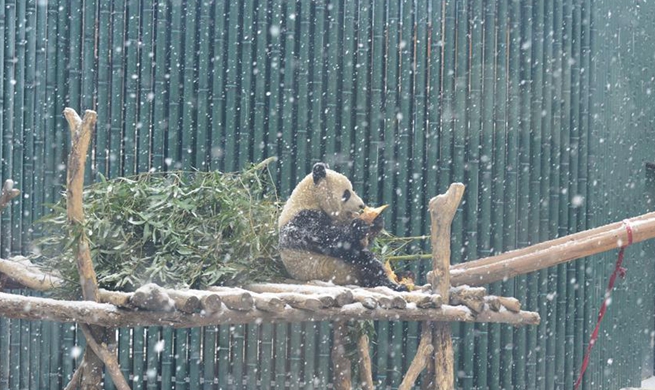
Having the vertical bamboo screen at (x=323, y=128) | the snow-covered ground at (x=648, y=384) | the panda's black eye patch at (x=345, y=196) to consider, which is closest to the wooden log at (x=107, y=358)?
the panda's black eye patch at (x=345, y=196)

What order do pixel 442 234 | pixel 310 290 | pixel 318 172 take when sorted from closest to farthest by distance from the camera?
pixel 310 290 < pixel 442 234 < pixel 318 172

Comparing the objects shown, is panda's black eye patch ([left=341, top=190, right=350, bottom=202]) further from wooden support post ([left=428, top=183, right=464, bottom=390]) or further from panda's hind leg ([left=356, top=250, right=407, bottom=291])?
wooden support post ([left=428, top=183, right=464, bottom=390])

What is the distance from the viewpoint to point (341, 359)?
15.8ft

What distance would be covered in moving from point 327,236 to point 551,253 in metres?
0.90

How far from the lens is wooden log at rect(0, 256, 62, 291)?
4.32 meters

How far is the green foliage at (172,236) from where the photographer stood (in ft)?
13.3

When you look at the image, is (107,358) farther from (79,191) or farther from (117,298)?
(79,191)

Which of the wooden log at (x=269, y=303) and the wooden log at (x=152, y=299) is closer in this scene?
the wooden log at (x=152, y=299)

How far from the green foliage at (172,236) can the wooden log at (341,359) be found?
21.4 inches

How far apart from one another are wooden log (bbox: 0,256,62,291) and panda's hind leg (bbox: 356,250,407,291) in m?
1.22

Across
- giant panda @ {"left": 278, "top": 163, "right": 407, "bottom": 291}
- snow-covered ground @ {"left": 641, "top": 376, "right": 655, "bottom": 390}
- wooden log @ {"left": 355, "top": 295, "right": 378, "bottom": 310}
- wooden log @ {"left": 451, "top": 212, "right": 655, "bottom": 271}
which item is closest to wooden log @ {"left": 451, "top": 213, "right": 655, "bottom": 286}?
wooden log @ {"left": 451, "top": 212, "right": 655, "bottom": 271}

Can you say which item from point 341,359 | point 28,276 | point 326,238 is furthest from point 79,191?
point 341,359

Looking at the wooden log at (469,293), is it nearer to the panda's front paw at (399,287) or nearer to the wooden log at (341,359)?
the panda's front paw at (399,287)

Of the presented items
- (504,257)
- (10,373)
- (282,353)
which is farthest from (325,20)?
(10,373)
